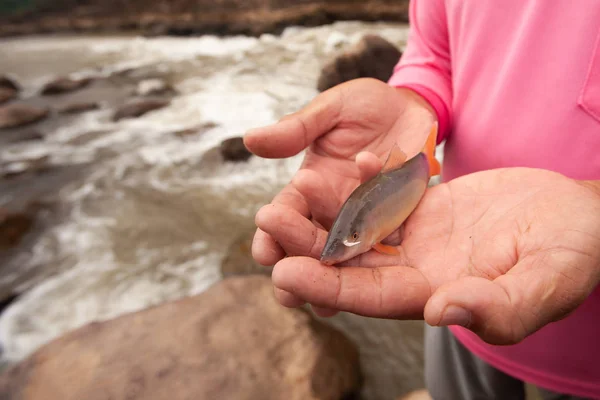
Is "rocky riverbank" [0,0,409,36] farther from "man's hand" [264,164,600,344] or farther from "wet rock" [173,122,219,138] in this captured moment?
"man's hand" [264,164,600,344]

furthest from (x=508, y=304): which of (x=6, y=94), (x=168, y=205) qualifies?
(x=6, y=94)

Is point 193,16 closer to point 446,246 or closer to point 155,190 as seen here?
point 155,190

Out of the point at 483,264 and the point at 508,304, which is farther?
the point at 483,264

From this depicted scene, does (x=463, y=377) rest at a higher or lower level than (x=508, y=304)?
lower

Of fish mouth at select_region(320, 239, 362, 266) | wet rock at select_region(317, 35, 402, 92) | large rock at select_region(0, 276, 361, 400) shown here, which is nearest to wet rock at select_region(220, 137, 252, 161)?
wet rock at select_region(317, 35, 402, 92)

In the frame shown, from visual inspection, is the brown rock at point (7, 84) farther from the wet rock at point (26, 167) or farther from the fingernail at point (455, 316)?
the fingernail at point (455, 316)

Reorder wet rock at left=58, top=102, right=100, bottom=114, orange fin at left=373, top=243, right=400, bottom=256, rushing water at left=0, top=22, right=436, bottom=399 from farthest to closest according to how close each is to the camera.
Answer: wet rock at left=58, top=102, right=100, bottom=114, rushing water at left=0, top=22, right=436, bottom=399, orange fin at left=373, top=243, right=400, bottom=256
